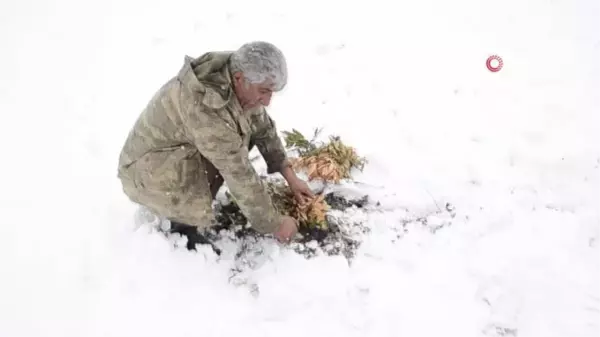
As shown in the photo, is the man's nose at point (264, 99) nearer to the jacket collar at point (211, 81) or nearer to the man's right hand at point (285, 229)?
the jacket collar at point (211, 81)

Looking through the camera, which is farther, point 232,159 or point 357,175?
point 357,175

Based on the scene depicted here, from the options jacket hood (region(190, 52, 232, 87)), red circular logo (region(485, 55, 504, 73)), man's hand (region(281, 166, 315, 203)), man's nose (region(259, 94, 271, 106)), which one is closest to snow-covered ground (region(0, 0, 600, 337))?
red circular logo (region(485, 55, 504, 73))

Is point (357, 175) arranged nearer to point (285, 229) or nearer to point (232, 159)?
point (285, 229)

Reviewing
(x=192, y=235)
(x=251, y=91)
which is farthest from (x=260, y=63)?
(x=192, y=235)

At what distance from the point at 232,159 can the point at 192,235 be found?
923 mm

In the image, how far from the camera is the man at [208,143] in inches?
87.4

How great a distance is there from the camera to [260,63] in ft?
6.98

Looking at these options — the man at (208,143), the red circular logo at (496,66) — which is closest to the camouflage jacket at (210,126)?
the man at (208,143)

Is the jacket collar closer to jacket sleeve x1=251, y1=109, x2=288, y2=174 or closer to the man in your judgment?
the man

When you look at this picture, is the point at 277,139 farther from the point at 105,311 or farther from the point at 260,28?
the point at 260,28

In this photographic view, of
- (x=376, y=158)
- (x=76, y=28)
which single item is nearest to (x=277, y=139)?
(x=376, y=158)

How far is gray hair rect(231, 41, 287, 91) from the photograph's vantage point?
83.9 inches

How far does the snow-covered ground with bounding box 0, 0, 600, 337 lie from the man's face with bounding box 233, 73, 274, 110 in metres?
1.03

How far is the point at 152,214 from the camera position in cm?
319
